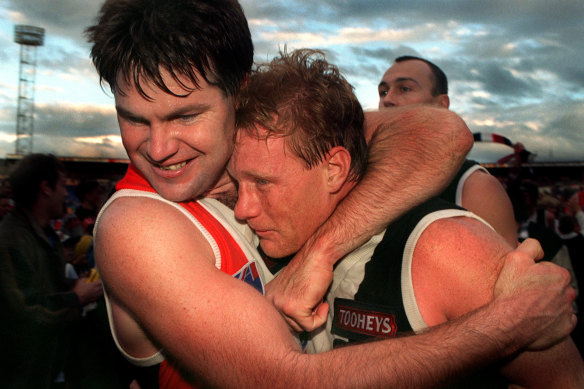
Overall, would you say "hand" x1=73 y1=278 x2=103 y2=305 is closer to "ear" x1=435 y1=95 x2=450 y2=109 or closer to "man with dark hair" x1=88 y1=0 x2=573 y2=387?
"man with dark hair" x1=88 y1=0 x2=573 y2=387

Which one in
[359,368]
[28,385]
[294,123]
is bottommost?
[28,385]

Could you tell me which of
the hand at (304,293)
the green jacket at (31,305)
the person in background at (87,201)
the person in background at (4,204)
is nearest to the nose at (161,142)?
the hand at (304,293)

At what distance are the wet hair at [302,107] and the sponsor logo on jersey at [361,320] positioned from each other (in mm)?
668

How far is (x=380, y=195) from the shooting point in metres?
1.81

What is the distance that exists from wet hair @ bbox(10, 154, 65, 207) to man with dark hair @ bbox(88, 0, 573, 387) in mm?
2597

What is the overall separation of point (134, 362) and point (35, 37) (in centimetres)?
4094

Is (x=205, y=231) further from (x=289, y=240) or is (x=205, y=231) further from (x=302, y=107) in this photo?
(x=302, y=107)

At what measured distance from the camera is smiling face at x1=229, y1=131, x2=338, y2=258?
187 cm

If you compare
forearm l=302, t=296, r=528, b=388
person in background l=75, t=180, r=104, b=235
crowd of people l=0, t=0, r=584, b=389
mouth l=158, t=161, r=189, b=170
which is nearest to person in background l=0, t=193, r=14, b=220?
person in background l=75, t=180, r=104, b=235

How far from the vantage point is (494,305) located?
4.58 feet

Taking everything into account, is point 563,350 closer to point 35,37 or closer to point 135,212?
point 135,212

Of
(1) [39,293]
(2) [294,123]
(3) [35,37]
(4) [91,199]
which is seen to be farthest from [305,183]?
(3) [35,37]

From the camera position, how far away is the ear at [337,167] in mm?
1968

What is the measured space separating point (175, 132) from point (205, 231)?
42cm
